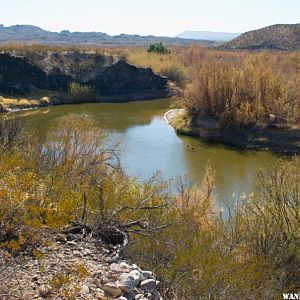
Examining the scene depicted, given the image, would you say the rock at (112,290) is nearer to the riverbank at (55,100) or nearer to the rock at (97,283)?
the rock at (97,283)

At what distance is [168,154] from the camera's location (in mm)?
37188

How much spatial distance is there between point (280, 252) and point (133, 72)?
64.7 m

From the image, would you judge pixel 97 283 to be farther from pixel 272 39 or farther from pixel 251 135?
pixel 272 39

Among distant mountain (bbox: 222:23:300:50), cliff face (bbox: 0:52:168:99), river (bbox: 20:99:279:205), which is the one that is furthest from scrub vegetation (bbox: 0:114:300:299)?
distant mountain (bbox: 222:23:300:50)

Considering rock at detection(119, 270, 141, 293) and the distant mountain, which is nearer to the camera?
rock at detection(119, 270, 141, 293)

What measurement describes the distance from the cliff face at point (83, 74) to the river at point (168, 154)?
1423 cm

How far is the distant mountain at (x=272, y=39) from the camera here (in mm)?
134125

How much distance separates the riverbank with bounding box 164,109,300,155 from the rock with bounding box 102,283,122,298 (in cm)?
3260

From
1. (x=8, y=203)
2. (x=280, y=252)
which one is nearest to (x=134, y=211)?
(x=280, y=252)

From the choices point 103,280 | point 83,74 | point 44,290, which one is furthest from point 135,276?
point 83,74

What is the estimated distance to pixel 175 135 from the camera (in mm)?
45406

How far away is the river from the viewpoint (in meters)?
29.9

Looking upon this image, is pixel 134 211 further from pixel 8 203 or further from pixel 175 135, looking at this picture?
pixel 175 135

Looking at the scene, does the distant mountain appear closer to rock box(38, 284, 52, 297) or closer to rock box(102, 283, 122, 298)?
rock box(102, 283, 122, 298)
